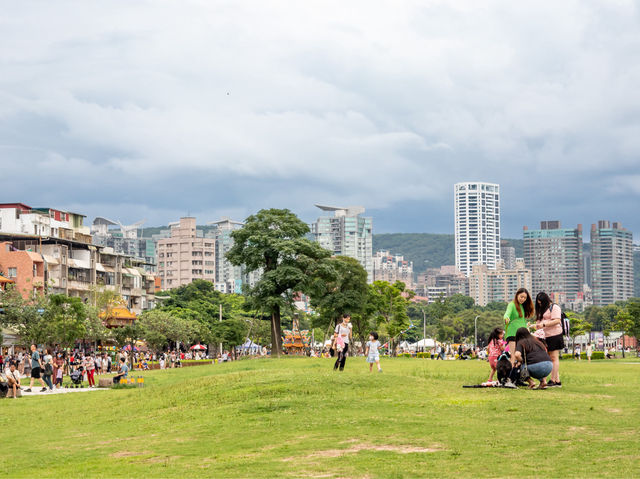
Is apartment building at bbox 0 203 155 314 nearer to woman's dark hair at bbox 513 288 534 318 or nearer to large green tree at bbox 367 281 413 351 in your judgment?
large green tree at bbox 367 281 413 351

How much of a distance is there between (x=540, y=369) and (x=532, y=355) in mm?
380

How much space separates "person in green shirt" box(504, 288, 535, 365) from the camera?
20.4m

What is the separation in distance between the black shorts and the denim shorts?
0.66m

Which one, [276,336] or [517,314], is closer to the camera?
[517,314]

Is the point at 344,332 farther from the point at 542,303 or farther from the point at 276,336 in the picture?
the point at 276,336

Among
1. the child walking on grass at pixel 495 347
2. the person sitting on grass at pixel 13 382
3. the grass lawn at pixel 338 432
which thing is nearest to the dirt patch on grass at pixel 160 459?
the grass lawn at pixel 338 432

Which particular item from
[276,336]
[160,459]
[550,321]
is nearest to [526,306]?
[550,321]

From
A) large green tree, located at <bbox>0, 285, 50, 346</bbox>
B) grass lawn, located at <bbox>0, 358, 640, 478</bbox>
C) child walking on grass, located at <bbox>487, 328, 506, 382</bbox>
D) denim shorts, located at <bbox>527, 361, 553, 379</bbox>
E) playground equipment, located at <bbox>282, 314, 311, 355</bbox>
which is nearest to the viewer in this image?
grass lawn, located at <bbox>0, 358, 640, 478</bbox>

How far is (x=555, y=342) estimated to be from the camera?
2084 cm

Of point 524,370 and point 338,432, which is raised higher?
point 524,370

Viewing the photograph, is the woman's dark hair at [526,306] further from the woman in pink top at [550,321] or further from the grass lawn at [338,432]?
the grass lawn at [338,432]

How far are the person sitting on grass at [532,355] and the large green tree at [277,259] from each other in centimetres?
4006

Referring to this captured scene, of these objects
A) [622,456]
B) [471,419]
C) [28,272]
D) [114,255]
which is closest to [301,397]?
[471,419]

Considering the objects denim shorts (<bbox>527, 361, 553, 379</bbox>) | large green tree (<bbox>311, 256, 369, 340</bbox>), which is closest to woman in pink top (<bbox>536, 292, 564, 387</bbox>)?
denim shorts (<bbox>527, 361, 553, 379</bbox>)
